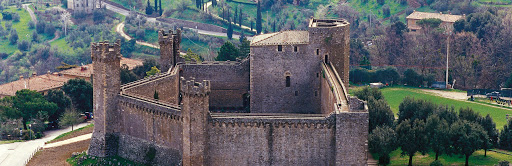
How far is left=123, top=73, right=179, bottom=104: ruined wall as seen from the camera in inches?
2616

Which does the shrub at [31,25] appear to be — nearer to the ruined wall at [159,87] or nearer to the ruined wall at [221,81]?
the ruined wall at [221,81]

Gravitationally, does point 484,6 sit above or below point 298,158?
above

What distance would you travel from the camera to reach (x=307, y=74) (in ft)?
235

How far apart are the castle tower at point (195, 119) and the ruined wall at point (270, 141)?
0.59 m

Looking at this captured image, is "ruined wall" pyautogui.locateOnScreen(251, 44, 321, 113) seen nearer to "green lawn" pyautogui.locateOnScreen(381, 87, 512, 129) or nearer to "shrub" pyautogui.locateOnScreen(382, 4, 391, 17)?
"green lawn" pyautogui.locateOnScreen(381, 87, 512, 129)

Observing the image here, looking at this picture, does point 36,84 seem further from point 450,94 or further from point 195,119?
point 195,119

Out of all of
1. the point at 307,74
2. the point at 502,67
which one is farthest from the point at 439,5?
the point at 307,74

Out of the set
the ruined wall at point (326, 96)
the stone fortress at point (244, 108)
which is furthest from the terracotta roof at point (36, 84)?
the ruined wall at point (326, 96)

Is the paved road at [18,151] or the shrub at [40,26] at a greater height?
the shrub at [40,26]

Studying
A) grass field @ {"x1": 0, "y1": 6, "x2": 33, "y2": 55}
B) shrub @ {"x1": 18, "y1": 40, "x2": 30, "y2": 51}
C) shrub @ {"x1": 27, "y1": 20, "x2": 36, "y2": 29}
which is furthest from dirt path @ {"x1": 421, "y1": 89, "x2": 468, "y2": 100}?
shrub @ {"x1": 27, "y1": 20, "x2": 36, "y2": 29}

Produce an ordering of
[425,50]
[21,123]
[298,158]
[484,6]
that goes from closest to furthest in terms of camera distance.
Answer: [298,158], [21,123], [425,50], [484,6]

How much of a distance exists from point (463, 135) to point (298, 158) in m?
16.0

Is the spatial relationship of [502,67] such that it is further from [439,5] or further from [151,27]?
[151,27]

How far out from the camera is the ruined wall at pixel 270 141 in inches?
2158
